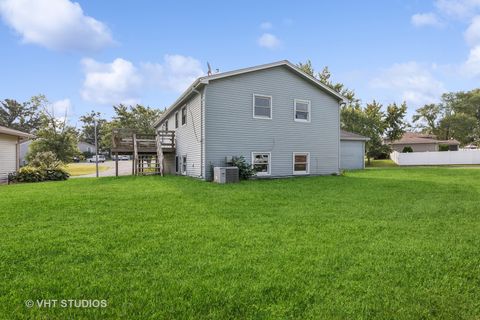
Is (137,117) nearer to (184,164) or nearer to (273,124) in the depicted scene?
(184,164)

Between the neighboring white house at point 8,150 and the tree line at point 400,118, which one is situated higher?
the tree line at point 400,118

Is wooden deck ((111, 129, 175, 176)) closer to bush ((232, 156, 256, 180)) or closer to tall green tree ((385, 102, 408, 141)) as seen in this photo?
bush ((232, 156, 256, 180))

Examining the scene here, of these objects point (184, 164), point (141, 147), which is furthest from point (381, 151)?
point (141, 147)

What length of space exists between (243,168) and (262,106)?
10.8 feet

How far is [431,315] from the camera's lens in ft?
8.46

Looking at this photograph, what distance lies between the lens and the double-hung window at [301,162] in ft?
51.8

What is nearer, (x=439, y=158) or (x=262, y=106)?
(x=262, y=106)

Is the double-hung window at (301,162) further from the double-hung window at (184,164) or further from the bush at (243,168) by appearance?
the double-hung window at (184,164)

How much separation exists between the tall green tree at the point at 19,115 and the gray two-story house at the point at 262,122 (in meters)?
63.1

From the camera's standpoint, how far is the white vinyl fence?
98.3ft

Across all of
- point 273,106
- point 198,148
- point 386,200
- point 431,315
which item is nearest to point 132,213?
point 431,315

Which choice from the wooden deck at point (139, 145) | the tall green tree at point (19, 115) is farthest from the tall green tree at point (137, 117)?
the wooden deck at point (139, 145)

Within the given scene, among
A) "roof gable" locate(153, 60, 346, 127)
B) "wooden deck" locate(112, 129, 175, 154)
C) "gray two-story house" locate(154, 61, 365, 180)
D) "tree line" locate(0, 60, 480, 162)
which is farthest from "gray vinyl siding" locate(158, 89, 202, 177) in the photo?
"tree line" locate(0, 60, 480, 162)

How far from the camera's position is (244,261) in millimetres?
3678
